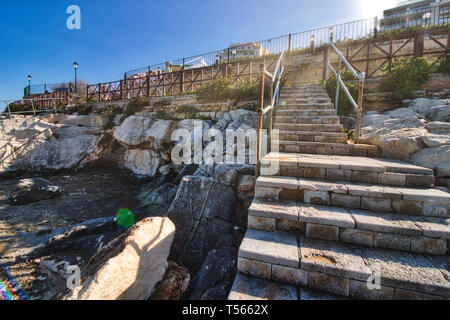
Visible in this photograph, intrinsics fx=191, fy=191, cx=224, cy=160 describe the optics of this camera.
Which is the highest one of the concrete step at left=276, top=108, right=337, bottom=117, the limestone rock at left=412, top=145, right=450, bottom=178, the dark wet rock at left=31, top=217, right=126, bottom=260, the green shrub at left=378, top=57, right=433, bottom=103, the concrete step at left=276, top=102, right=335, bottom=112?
the green shrub at left=378, top=57, right=433, bottom=103

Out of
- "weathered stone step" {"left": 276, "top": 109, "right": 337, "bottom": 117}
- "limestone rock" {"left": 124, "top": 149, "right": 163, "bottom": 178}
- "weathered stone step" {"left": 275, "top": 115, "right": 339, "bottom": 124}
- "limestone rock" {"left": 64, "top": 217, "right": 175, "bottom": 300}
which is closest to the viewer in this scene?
"limestone rock" {"left": 64, "top": 217, "right": 175, "bottom": 300}

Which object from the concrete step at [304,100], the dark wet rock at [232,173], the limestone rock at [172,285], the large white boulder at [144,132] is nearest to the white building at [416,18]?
the concrete step at [304,100]

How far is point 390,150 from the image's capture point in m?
3.43

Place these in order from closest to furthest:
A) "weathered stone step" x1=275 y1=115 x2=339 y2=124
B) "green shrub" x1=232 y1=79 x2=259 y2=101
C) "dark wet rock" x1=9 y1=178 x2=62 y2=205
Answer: "weathered stone step" x1=275 y1=115 x2=339 y2=124 < "dark wet rock" x1=9 y1=178 x2=62 y2=205 < "green shrub" x1=232 y1=79 x2=259 y2=101

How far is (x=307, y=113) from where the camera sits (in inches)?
198

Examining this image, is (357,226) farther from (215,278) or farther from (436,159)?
(436,159)

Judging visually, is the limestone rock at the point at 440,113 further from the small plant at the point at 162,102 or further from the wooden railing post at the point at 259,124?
the small plant at the point at 162,102

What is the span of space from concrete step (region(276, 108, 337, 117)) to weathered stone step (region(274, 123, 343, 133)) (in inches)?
26.1

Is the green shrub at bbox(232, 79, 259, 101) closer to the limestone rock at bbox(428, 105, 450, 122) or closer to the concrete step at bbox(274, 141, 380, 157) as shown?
the concrete step at bbox(274, 141, 380, 157)

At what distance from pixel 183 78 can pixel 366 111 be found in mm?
9909

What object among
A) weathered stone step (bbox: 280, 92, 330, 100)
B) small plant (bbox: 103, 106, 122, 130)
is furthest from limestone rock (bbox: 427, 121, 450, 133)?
small plant (bbox: 103, 106, 122, 130)

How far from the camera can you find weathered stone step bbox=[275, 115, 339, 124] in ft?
15.1
